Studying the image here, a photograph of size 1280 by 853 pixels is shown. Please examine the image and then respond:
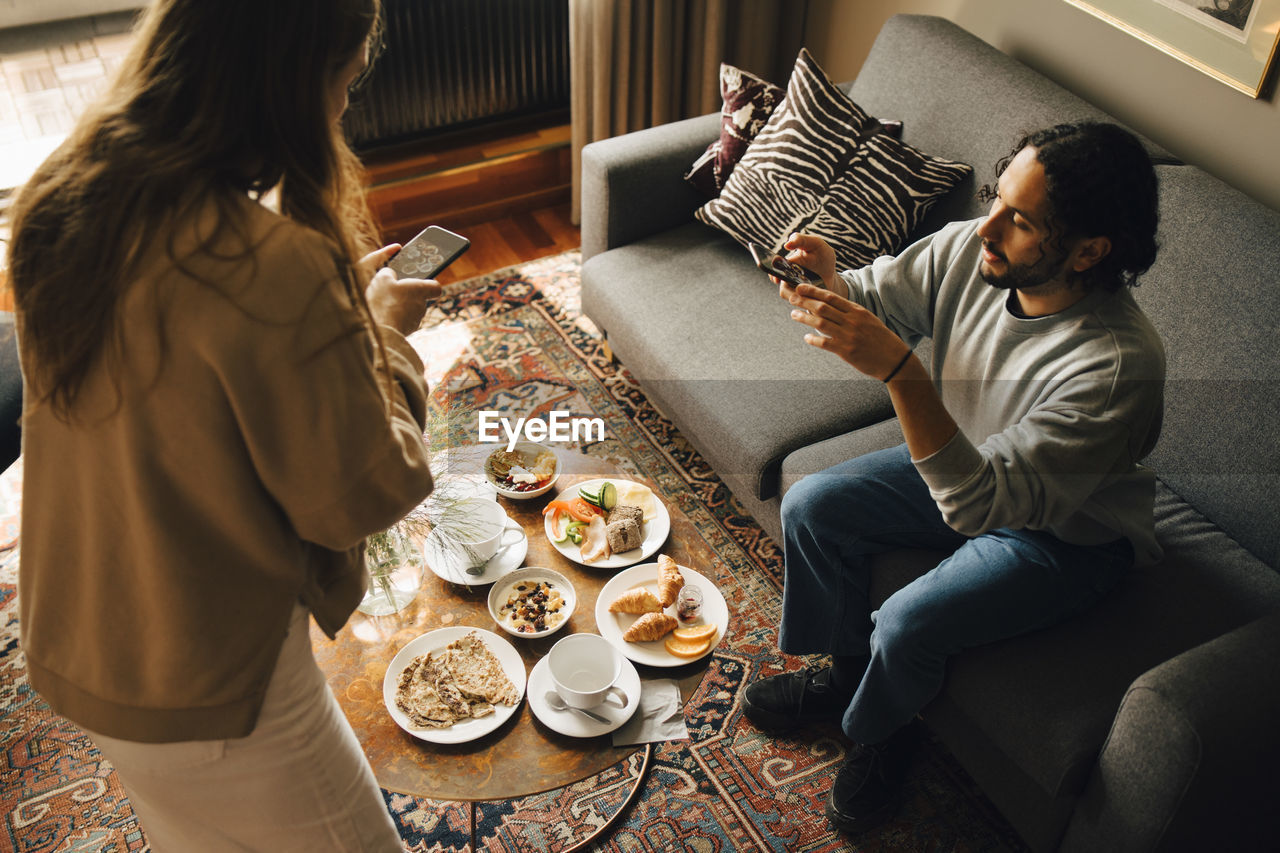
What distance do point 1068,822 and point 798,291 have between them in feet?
2.98

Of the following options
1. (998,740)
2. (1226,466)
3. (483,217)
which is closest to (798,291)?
(998,740)

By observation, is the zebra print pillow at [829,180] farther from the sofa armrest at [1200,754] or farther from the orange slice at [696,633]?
the sofa armrest at [1200,754]

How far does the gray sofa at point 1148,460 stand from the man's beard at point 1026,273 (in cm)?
48

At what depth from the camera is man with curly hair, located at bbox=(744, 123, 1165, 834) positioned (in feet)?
4.55

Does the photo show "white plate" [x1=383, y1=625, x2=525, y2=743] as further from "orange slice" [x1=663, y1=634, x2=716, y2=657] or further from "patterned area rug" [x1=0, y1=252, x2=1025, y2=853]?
"patterned area rug" [x1=0, y1=252, x2=1025, y2=853]

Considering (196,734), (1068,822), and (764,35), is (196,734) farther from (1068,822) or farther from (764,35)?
(764,35)

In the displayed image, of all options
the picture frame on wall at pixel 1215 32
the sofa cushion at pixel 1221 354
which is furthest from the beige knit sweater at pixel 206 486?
the picture frame on wall at pixel 1215 32

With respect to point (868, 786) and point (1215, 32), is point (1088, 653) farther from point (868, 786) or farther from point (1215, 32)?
point (1215, 32)

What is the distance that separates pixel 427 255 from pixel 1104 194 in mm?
1018

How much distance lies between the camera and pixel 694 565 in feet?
5.25

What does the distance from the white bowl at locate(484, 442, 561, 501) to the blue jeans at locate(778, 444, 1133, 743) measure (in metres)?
0.43

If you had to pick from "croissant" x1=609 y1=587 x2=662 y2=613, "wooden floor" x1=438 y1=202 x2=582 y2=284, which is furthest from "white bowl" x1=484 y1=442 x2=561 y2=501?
"wooden floor" x1=438 y1=202 x2=582 y2=284

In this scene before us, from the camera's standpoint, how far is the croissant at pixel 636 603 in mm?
1510

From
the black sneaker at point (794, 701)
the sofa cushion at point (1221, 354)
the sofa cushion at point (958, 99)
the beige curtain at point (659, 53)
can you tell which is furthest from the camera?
the beige curtain at point (659, 53)
